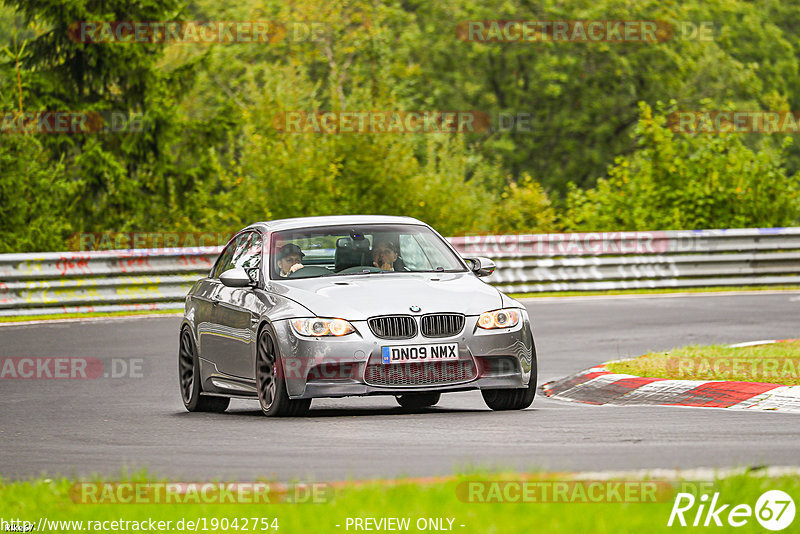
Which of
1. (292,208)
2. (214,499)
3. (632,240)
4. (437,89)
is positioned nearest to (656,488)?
(214,499)

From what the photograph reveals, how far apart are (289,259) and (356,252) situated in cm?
53

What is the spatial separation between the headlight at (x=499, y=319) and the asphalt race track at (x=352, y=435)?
637mm

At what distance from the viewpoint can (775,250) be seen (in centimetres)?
2761

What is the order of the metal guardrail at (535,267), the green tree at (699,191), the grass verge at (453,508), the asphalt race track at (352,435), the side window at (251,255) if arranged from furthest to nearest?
the green tree at (699,191) < the metal guardrail at (535,267) < the side window at (251,255) < the asphalt race track at (352,435) < the grass verge at (453,508)

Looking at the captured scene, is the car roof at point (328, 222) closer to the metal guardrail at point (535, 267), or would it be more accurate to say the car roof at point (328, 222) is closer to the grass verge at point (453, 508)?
the grass verge at point (453, 508)

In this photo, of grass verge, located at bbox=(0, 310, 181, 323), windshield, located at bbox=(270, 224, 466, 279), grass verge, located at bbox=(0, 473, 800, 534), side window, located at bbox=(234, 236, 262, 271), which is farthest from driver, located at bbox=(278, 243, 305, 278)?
grass verge, located at bbox=(0, 310, 181, 323)

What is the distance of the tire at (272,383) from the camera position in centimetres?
1095

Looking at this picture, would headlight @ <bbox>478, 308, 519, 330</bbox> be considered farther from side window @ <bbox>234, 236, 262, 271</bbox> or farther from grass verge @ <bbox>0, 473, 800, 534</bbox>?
grass verge @ <bbox>0, 473, 800, 534</bbox>

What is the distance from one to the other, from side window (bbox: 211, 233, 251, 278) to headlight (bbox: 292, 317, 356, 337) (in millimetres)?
2189

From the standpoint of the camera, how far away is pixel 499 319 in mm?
11133

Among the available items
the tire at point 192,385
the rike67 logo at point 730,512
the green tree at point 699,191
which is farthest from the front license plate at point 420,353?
the green tree at point 699,191

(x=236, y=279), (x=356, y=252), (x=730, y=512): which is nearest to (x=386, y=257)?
(x=356, y=252)

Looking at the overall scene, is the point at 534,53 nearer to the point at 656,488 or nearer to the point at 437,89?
the point at 437,89

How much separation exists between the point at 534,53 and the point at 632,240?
31.3 meters
